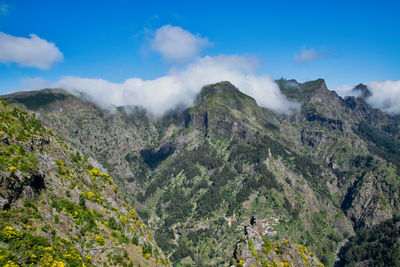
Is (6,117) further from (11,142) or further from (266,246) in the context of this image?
(266,246)

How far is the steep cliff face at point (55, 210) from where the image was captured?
3189cm

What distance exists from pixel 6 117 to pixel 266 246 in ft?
199

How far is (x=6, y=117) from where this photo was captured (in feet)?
159

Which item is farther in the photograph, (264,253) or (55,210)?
(264,253)

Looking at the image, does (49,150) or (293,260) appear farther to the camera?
(293,260)

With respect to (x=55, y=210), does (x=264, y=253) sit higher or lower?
higher

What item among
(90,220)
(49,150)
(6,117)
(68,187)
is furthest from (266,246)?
(6,117)

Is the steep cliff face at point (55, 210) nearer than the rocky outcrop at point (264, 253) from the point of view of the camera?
Yes

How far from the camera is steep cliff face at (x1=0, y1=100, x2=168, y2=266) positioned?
105 ft

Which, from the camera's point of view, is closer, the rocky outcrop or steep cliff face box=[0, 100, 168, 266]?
steep cliff face box=[0, 100, 168, 266]

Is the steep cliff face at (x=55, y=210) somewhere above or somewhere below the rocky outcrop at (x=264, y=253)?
below

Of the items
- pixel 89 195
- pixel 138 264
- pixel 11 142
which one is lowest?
pixel 138 264

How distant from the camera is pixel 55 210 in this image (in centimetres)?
4112

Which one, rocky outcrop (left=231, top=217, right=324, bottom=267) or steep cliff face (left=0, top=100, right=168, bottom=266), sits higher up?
rocky outcrop (left=231, top=217, right=324, bottom=267)
